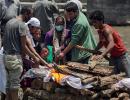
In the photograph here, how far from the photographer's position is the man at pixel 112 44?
8.74 meters

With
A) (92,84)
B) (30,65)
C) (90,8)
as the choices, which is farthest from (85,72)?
(90,8)

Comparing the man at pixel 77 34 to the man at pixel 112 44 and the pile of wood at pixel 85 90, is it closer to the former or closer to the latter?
the man at pixel 112 44

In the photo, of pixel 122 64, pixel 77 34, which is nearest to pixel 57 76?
pixel 77 34

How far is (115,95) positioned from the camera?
8414 millimetres

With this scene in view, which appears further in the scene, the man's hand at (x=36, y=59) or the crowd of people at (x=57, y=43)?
the man's hand at (x=36, y=59)

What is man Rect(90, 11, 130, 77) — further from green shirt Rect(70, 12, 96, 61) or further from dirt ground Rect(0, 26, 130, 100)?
dirt ground Rect(0, 26, 130, 100)

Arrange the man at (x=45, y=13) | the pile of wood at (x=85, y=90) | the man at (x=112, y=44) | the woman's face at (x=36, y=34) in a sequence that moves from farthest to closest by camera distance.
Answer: the man at (x=45, y=13) → the woman's face at (x=36, y=34) → the man at (x=112, y=44) → the pile of wood at (x=85, y=90)

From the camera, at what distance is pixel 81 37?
369 inches

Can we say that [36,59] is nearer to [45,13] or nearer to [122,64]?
[122,64]

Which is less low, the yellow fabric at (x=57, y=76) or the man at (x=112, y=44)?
the man at (x=112, y=44)

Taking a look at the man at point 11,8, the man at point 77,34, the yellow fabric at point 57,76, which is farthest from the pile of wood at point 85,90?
the man at point 11,8

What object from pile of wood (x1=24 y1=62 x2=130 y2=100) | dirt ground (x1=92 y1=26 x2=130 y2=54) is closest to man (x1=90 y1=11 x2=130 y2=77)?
pile of wood (x1=24 y1=62 x2=130 y2=100)

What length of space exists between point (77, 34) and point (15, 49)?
3.60 feet

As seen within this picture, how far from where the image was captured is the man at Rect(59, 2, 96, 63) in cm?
928
